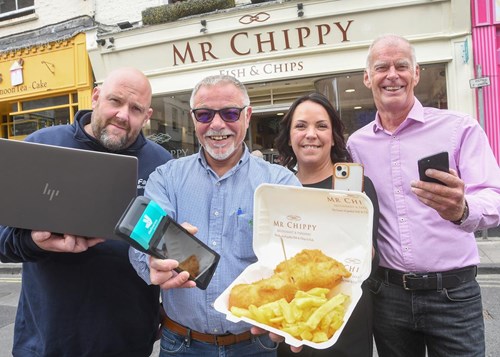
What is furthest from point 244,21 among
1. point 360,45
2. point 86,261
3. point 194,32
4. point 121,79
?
point 86,261

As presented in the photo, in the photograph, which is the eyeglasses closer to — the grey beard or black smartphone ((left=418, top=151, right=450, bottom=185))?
the grey beard

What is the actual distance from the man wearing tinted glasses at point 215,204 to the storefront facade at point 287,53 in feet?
21.6

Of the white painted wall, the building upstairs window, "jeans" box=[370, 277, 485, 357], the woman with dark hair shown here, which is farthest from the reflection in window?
"jeans" box=[370, 277, 485, 357]

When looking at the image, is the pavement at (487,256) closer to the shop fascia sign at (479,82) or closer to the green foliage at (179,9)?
the shop fascia sign at (479,82)

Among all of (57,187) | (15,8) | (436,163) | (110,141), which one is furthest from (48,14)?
(436,163)

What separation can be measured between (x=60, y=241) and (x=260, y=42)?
7726 mm

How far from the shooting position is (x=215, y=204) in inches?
70.9

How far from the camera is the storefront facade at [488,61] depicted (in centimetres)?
734

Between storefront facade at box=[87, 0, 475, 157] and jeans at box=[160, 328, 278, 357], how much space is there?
22.2ft

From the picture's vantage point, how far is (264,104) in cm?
907

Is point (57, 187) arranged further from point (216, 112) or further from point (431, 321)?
point (431, 321)

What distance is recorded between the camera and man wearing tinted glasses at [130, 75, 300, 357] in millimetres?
1745

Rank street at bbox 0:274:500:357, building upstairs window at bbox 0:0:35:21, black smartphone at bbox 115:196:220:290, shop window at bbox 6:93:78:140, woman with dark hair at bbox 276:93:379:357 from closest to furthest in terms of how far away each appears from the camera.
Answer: black smartphone at bbox 115:196:220:290
woman with dark hair at bbox 276:93:379:357
street at bbox 0:274:500:357
shop window at bbox 6:93:78:140
building upstairs window at bbox 0:0:35:21

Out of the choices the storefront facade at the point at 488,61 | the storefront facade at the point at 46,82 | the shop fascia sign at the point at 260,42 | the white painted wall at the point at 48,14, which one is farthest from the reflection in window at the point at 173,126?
the storefront facade at the point at 488,61
